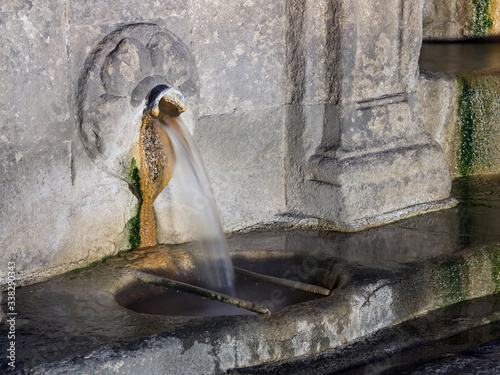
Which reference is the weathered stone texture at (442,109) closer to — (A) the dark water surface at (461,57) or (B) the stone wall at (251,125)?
(A) the dark water surface at (461,57)

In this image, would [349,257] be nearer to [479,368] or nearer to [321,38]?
[479,368]

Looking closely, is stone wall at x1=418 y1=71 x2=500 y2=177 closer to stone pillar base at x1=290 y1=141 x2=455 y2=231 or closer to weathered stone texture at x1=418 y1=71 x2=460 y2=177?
weathered stone texture at x1=418 y1=71 x2=460 y2=177

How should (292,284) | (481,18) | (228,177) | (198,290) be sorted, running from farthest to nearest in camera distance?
(481,18)
(228,177)
(292,284)
(198,290)

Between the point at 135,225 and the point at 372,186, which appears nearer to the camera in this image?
the point at 135,225

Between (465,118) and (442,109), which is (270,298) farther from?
(465,118)

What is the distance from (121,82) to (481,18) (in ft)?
18.4

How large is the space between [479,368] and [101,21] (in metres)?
2.05

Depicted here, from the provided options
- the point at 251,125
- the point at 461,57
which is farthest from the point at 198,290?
the point at 461,57

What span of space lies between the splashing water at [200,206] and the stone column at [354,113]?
2.02 feet

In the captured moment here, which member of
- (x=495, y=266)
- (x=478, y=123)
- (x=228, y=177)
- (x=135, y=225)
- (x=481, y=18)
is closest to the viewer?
(x=495, y=266)

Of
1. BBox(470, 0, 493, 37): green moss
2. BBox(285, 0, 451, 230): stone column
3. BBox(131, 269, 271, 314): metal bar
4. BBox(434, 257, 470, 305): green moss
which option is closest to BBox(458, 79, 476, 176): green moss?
BBox(285, 0, 451, 230): stone column

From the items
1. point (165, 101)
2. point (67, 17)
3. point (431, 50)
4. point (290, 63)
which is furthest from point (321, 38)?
point (431, 50)

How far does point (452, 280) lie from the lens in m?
3.29

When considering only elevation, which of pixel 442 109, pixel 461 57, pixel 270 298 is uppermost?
pixel 461 57
